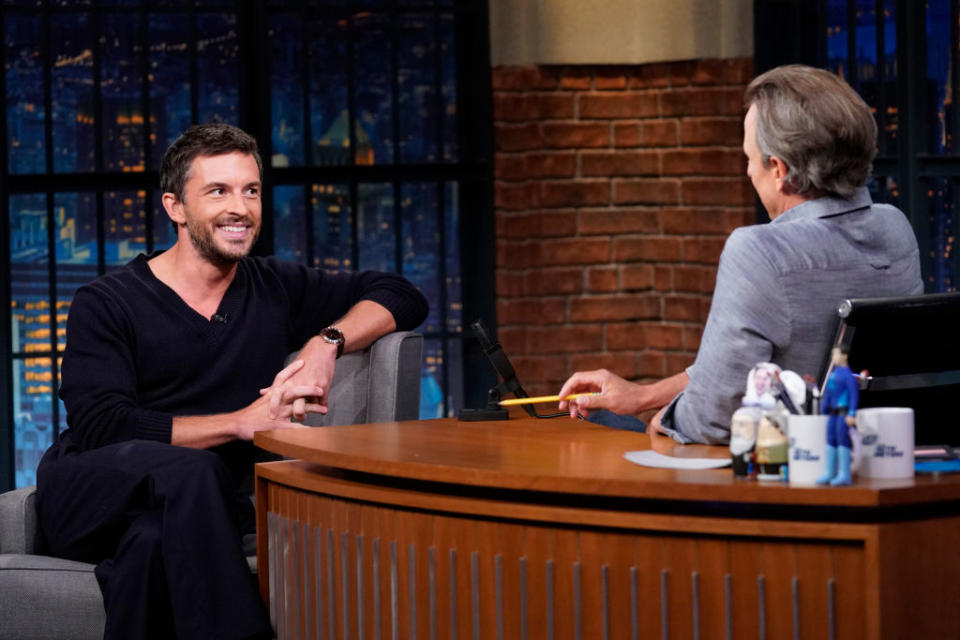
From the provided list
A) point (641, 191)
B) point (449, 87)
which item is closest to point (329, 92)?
point (449, 87)

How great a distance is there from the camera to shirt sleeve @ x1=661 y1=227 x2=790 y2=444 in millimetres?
2289

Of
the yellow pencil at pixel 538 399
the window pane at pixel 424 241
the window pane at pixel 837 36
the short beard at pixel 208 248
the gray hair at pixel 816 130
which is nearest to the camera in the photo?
the gray hair at pixel 816 130

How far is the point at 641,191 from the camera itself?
501 centimetres

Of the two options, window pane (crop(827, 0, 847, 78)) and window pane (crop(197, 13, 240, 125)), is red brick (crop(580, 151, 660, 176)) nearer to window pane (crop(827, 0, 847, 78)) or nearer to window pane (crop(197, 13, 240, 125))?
window pane (crop(827, 0, 847, 78))

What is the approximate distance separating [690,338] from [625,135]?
746 mm

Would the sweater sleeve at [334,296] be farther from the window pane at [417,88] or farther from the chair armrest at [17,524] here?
the window pane at [417,88]

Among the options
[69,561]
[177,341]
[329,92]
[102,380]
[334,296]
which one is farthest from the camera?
[329,92]

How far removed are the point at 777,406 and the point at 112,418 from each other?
1.66m

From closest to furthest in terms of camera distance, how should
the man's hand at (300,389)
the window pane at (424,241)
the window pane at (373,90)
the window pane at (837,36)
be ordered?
the man's hand at (300,389) < the window pane at (837,36) < the window pane at (373,90) < the window pane at (424,241)

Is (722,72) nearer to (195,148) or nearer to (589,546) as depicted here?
(195,148)

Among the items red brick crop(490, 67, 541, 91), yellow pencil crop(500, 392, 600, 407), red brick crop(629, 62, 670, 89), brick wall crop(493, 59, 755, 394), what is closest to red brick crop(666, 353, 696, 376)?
brick wall crop(493, 59, 755, 394)

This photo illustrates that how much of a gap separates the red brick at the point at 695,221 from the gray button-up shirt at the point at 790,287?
2.53 m

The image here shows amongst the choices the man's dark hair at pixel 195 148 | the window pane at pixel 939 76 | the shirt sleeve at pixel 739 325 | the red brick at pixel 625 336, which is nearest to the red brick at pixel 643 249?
the red brick at pixel 625 336

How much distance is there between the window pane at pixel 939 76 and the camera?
15.3 ft
